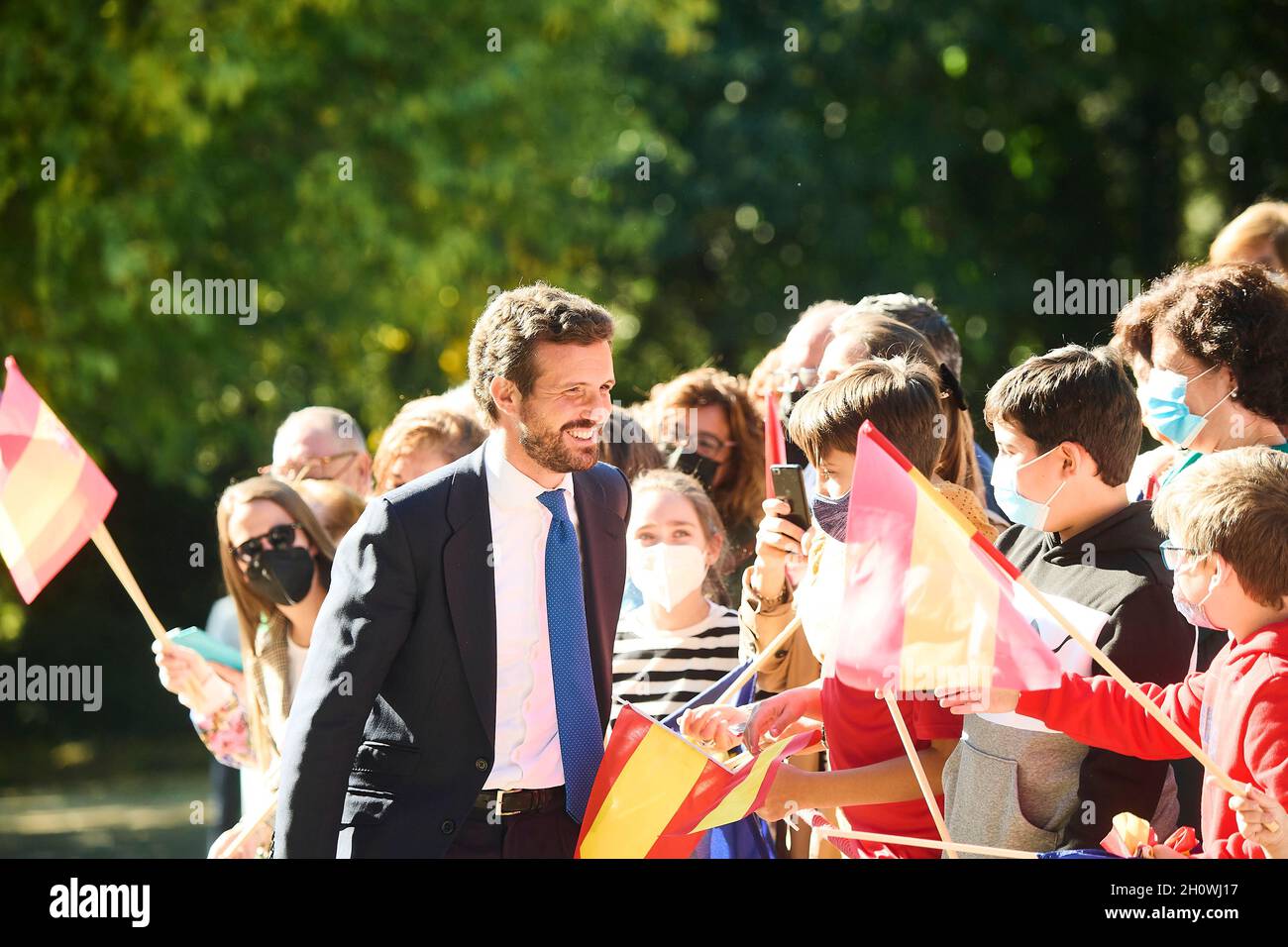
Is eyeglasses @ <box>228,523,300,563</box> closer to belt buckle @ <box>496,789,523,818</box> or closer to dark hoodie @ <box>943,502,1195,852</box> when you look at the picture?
belt buckle @ <box>496,789,523,818</box>

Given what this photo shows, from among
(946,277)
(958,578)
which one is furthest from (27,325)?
(958,578)

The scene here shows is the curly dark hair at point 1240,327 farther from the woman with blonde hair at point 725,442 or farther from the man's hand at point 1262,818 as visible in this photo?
the woman with blonde hair at point 725,442

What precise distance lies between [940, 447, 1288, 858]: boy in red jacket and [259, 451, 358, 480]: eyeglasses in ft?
9.27

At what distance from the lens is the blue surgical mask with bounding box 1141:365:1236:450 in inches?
162

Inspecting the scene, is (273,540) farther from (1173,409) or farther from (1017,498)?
(1173,409)

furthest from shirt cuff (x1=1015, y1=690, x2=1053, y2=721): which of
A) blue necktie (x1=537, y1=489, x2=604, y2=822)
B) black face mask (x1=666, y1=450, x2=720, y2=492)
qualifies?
black face mask (x1=666, y1=450, x2=720, y2=492)

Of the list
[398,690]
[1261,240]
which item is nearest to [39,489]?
[398,690]

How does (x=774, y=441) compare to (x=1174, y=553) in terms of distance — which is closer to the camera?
(x=1174, y=553)

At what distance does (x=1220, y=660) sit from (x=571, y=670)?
4.50ft

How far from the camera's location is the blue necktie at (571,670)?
3754mm

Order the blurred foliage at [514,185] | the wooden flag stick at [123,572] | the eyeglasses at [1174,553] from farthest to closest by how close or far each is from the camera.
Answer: the blurred foliage at [514,185] → the wooden flag stick at [123,572] → the eyeglasses at [1174,553]

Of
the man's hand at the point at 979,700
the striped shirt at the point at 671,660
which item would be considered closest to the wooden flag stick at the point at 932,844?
the man's hand at the point at 979,700

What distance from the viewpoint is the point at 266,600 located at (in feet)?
16.3

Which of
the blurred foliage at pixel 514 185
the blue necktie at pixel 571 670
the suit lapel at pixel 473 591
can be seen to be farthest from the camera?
the blurred foliage at pixel 514 185
